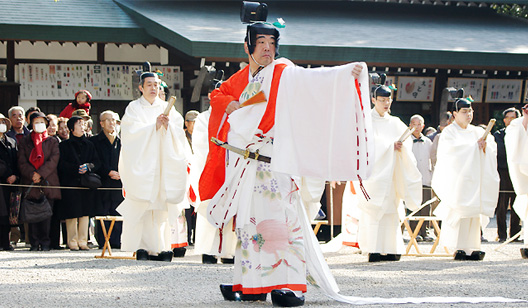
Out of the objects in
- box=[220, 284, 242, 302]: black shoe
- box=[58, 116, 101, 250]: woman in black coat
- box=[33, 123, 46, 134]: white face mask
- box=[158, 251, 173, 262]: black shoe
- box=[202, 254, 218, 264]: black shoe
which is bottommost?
box=[202, 254, 218, 264]: black shoe

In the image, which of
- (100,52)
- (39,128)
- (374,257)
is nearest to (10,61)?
(100,52)

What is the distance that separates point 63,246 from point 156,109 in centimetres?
317

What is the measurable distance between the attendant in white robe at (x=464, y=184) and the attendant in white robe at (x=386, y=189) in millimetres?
522

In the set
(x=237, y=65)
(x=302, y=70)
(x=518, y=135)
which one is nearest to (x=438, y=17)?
(x=237, y=65)

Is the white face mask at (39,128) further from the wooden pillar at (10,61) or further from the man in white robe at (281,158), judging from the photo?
the man in white robe at (281,158)

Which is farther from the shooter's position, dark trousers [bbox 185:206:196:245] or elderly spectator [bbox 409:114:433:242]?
elderly spectator [bbox 409:114:433:242]

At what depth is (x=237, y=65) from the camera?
16.2 m

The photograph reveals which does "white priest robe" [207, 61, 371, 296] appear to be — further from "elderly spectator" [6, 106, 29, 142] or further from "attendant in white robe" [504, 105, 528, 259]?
"elderly spectator" [6, 106, 29, 142]

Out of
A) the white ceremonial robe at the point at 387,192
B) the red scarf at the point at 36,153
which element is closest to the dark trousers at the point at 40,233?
the red scarf at the point at 36,153

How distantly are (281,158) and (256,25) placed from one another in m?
1.02

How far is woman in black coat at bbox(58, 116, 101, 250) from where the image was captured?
11250 mm

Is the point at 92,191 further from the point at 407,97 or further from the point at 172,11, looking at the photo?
the point at 407,97

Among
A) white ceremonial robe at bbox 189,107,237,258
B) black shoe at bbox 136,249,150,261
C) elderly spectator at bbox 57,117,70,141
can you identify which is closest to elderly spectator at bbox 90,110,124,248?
elderly spectator at bbox 57,117,70,141

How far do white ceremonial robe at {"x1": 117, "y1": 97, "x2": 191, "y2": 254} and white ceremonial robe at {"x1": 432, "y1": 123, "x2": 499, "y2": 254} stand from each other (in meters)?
3.21
